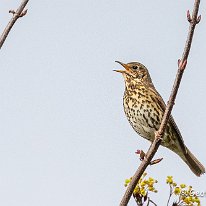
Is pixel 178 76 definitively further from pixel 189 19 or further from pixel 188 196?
pixel 188 196

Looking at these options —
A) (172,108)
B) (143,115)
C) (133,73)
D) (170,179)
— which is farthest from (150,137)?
(172,108)

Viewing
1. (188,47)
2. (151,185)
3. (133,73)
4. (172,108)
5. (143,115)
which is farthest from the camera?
(133,73)

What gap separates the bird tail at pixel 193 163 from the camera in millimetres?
10188

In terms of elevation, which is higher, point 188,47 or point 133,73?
point 133,73

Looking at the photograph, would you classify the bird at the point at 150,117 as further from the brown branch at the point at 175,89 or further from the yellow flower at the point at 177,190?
the brown branch at the point at 175,89

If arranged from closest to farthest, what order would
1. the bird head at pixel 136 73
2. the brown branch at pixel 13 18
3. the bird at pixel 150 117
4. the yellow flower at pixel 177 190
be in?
the brown branch at pixel 13 18
the yellow flower at pixel 177 190
the bird at pixel 150 117
the bird head at pixel 136 73

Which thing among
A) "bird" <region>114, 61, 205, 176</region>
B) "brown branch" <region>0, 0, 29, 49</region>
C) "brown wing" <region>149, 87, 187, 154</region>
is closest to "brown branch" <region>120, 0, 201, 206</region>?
"brown branch" <region>0, 0, 29, 49</region>

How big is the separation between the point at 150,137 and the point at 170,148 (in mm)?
449

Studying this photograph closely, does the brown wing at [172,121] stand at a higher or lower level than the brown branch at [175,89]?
higher

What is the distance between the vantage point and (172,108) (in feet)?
18.9

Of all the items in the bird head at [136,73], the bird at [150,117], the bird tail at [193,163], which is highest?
the bird head at [136,73]

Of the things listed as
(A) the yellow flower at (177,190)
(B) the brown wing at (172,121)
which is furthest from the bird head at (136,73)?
(A) the yellow flower at (177,190)

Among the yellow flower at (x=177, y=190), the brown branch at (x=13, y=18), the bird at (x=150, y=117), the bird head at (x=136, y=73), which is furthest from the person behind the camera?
the bird head at (x=136, y=73)

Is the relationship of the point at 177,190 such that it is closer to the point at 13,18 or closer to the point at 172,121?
the point at 13,18
